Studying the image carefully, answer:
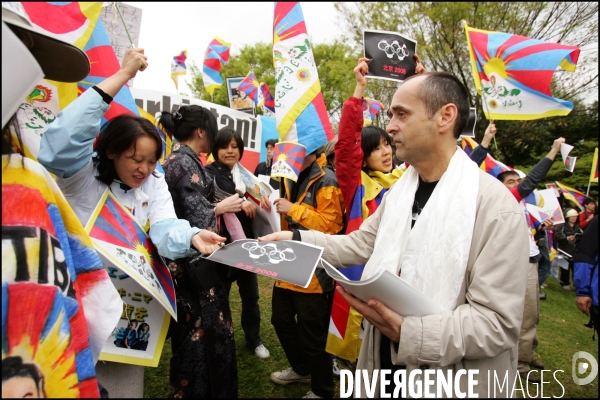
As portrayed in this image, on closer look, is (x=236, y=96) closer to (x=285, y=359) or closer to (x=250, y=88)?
(x=250, y=88)

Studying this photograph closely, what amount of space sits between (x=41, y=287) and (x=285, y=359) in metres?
3.14

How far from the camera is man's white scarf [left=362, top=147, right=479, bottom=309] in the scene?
1474 mm

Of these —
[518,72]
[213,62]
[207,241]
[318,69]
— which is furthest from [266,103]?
[318,69]

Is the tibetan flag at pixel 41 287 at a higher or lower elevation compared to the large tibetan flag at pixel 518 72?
lower

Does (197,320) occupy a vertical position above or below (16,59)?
below

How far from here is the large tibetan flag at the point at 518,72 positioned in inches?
151

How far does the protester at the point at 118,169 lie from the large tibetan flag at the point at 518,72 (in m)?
3.65

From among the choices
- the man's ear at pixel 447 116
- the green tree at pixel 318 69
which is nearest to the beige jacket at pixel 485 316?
the man's ear at pixel 447 116

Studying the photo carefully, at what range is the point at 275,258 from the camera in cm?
166

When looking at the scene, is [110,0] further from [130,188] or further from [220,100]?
[220,100]

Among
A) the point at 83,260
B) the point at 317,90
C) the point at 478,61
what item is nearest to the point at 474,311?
the point at 83,260

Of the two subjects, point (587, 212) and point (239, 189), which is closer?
point (239, 189)

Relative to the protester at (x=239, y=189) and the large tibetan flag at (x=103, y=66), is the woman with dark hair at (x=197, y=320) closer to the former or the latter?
the large tibetan flag at (x=103, y=66)

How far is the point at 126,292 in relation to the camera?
1757 mm
